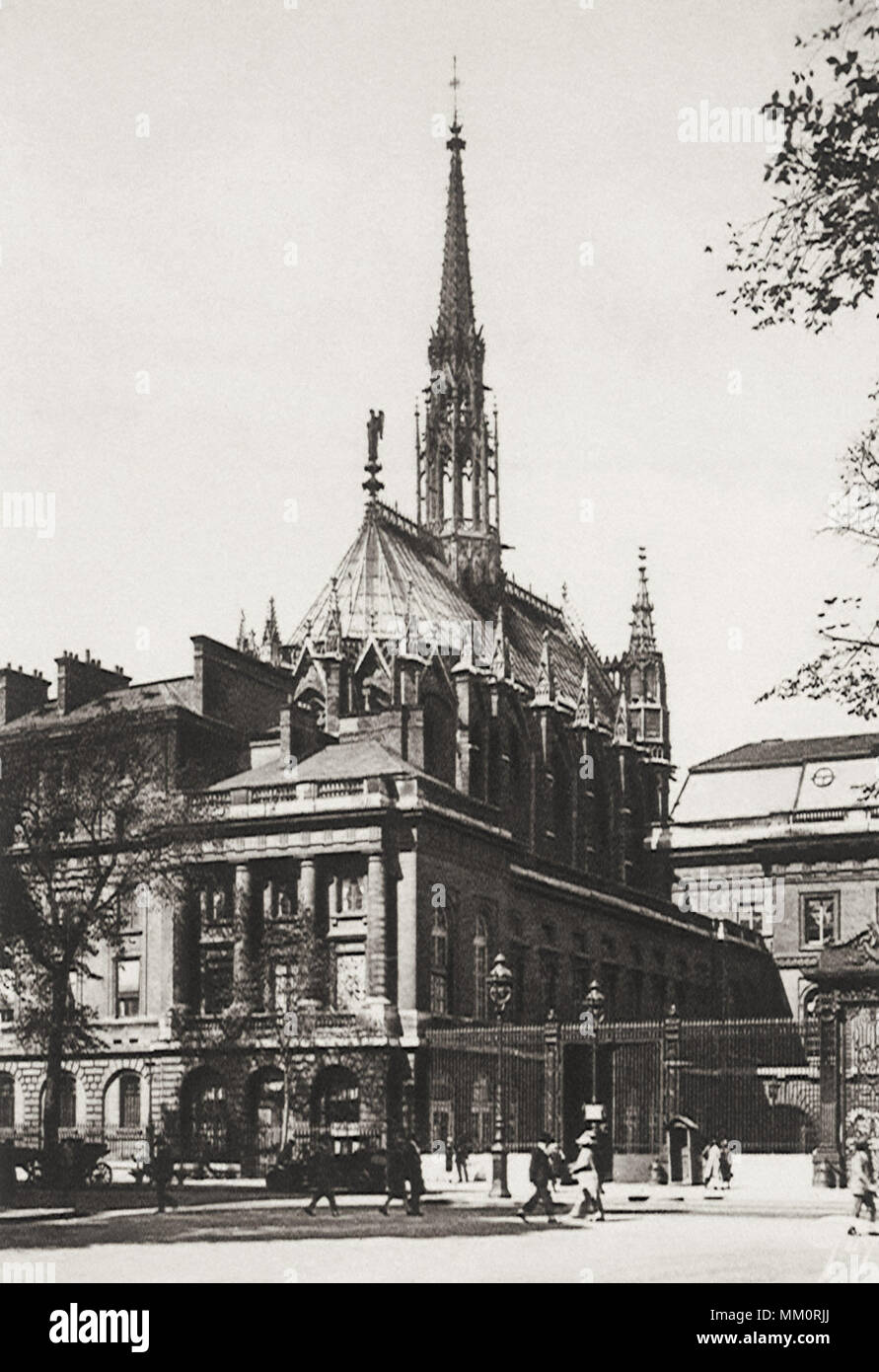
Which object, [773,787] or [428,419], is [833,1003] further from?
[428,419]

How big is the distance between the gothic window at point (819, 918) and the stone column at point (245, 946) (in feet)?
121

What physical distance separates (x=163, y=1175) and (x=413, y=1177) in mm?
4449

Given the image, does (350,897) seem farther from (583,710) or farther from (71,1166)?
(583,710)

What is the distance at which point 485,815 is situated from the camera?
5066 cm

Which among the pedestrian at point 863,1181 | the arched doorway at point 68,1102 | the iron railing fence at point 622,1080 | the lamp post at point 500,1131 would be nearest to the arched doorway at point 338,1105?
the iron railing fence at point 622,1080

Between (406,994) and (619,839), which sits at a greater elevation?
(619,839)

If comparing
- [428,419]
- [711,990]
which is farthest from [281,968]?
[428,419]

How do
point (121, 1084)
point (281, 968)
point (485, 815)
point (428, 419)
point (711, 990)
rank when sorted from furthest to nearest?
point (428, 419)
point (711, 990)
point (485, 815)
point (121, 1084)
point (281, 968)

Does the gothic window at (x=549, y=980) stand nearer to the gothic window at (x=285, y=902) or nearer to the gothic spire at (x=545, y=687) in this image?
the gothic spire at (x=545, y=687)

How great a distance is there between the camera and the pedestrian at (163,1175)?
106 feet

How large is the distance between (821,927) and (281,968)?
38.4 m

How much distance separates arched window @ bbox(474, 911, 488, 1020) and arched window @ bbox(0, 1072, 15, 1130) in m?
10.4
